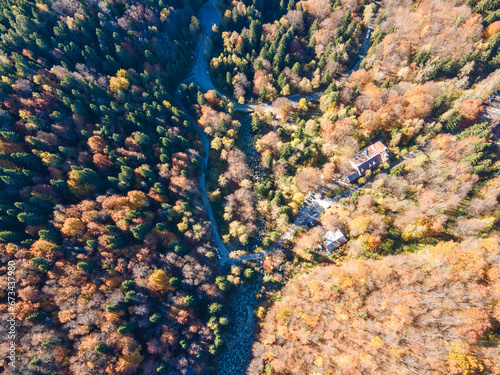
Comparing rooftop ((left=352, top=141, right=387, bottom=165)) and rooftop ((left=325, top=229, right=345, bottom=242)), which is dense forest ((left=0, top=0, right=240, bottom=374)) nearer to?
rooftop ((left=325, top=229, right=345, bottom=242))

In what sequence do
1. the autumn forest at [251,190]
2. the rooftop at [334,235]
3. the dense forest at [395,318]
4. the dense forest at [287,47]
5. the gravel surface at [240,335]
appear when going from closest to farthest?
the dense forest at [395,318]
the autumn forest at [251,190]
the gravel surface at [240,335]
the rooftop at [334,235]
the dense forest at [287,47]

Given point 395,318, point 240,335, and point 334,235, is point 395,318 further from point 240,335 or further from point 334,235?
point 240,335

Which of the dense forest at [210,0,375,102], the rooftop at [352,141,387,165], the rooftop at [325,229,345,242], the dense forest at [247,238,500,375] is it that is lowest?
the dense forest at [247,238,500,375]

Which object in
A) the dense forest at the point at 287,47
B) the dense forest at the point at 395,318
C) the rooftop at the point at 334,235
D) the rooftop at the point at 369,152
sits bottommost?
the dense forest at the point at 395,318

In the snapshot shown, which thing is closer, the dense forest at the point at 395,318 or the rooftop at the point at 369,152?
the dense forest at the point at 395,318

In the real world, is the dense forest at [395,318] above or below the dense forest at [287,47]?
below

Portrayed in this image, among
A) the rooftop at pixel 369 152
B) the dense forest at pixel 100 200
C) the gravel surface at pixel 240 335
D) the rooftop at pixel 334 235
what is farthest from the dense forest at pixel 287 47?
the gravel surface at pixel 240 335

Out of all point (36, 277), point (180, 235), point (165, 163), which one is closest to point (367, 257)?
point (180, 235)

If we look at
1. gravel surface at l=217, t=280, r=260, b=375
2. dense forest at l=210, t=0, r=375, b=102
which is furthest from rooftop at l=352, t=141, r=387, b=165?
gravel surface at l=217, t=280, r=260, b=375

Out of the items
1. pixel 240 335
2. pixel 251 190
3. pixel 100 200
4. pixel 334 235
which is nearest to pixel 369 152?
pixel 334 235

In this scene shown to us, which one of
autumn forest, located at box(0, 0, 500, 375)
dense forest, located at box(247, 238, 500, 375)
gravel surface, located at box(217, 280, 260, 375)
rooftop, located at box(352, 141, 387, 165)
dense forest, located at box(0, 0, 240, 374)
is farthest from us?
rooftop, located at box(352, 141, 387, 165)

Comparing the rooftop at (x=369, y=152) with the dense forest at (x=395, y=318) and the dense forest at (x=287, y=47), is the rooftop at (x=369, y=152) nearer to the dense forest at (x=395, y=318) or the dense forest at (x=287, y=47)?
the dense forest at (x=395, y=318)

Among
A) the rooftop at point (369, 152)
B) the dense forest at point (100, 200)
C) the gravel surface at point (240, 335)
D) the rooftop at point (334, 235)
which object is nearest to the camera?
the dense forest at point (100, 200)
